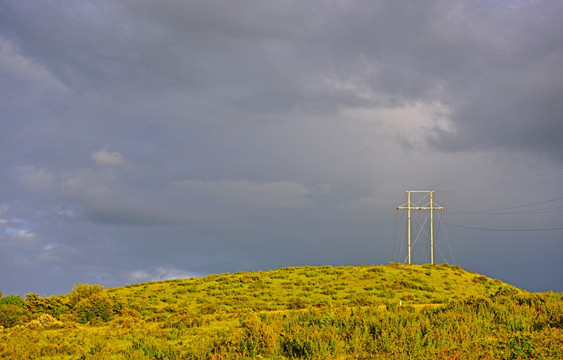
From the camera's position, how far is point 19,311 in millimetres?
33531

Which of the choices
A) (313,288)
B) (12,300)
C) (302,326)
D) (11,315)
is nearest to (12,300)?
(12,300)

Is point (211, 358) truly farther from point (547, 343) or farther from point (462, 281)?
point (462, 281)

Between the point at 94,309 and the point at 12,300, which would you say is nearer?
the point at 94,309

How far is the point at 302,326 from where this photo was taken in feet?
51.8

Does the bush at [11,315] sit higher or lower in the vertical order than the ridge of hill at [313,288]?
lower

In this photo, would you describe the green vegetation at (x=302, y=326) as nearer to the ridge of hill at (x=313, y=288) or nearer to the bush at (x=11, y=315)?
the bush at (x=11, y=315)

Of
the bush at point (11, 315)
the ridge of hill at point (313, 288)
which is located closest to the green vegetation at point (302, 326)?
the bush at point (11, 315)

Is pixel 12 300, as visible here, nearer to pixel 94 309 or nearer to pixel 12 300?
pixel 12 300

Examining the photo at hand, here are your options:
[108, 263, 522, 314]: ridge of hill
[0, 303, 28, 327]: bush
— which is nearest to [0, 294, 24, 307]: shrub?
[0, 303, 28, 327]: bush

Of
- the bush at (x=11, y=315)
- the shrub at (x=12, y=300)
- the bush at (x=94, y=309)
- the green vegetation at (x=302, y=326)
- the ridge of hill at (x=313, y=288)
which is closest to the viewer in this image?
the green vegetation at (x=302, y=326)

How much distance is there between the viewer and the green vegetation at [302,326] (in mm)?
12203

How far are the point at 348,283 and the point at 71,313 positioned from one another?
2498 centimetres

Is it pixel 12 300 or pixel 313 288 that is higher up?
pixel 313 288

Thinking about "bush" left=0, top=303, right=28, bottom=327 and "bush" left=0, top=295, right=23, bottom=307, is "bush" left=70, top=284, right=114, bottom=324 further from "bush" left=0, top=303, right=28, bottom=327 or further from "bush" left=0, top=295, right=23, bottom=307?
"bush" left=0, top=295, right=23, bottom=307
